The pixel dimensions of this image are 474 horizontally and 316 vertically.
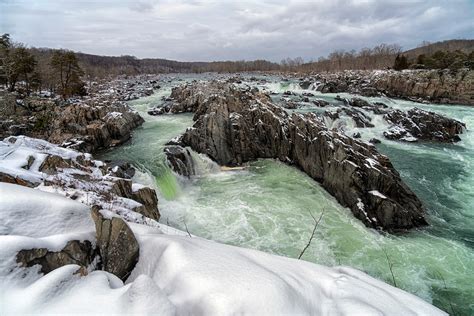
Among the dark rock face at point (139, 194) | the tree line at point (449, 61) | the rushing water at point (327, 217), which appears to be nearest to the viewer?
the dark rock face at point (139, 194)

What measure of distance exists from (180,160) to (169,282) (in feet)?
49.8

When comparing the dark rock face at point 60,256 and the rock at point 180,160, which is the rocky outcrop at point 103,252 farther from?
the rock at point 180,160

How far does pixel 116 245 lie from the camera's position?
Answer: 4527 millimetres

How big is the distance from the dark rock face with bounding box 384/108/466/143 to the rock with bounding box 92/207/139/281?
28538 millimetres

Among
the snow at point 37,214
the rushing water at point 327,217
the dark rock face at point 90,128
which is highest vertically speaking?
the snow at point 37,214

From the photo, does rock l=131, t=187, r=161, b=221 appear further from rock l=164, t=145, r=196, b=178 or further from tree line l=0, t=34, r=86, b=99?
tree line l=0, t=34, r=86, b=99

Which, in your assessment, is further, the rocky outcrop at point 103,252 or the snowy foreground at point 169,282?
the rocky outcrop at point 103,252

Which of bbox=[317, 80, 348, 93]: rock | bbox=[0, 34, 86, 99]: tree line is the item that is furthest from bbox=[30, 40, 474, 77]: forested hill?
bbox=[317, 80, 348, 93]: rock

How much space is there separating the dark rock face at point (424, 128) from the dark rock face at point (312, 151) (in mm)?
12123

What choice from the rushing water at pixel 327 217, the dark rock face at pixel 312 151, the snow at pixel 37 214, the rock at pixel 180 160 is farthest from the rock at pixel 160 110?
the snow at pixel 37 214

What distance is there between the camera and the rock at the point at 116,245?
4395mm

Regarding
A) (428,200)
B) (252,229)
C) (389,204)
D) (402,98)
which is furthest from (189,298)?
(402,98)

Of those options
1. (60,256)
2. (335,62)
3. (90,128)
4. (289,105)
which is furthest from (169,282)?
(335,62)

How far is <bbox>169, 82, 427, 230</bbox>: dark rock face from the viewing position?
13922mm
